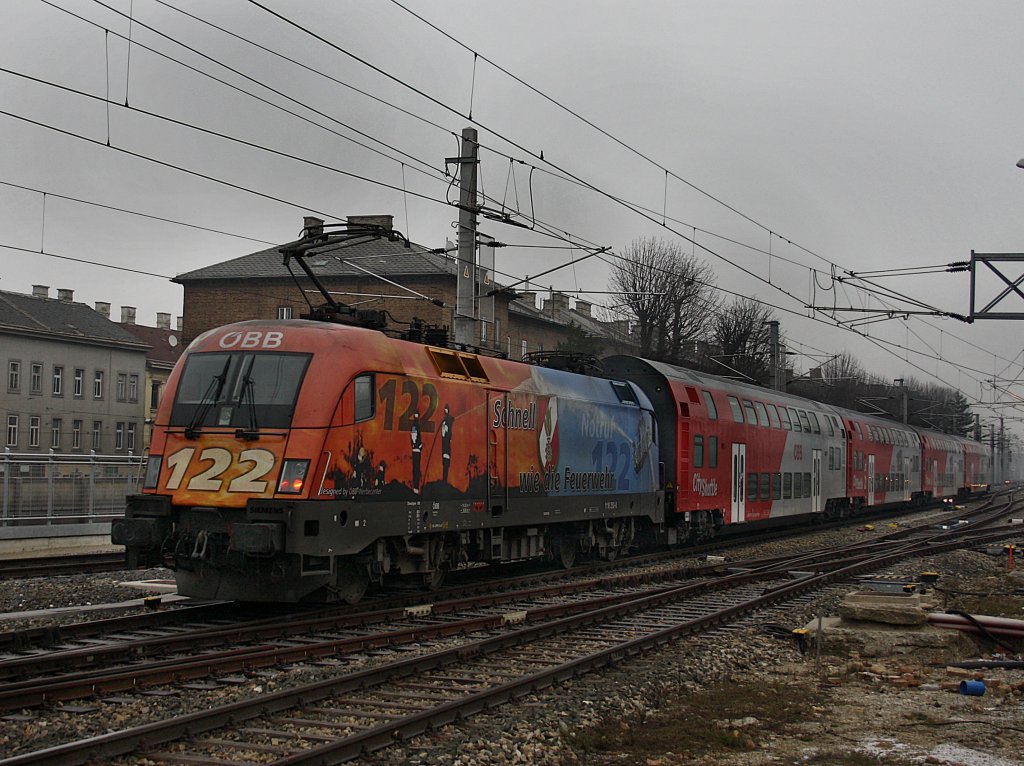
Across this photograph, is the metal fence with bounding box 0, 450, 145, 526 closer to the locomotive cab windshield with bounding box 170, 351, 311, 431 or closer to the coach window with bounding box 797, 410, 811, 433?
the locomotive cab windshield with bounding box 170, 351, 311, 431

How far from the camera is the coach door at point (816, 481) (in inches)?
1287

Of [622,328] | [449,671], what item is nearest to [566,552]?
[449,671]

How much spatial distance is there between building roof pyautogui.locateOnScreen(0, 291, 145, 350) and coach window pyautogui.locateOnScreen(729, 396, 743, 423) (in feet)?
109

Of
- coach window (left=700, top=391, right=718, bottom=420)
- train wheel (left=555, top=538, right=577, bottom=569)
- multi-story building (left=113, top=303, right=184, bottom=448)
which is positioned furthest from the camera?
multi-story building (left=113, top=303, right=184, bottom=448)

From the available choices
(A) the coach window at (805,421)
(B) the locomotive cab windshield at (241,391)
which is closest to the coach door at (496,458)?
(B) the locomotive cab windshield at (241,391)

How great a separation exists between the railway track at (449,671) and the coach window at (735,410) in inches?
334

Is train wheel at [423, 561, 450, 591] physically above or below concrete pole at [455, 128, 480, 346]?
below

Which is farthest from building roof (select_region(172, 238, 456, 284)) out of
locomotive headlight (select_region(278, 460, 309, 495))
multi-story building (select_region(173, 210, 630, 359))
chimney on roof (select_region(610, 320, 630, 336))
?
locomotive headlight (select_region(278, 460, 309, 495))

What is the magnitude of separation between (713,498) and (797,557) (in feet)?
9.68

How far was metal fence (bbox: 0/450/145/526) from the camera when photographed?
72.4ft

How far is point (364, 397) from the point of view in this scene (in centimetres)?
1287

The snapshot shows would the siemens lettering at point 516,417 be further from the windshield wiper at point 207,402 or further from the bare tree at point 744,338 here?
the bare tree at point 744,338

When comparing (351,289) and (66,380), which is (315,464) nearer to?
(66,380)

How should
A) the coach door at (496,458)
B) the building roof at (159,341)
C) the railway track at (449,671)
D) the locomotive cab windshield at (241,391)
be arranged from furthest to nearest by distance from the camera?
the building roof at (159,341) < the coach door at (496,458) < the locomotive cab windshield at (241,391) < the railway track at (449,671)
